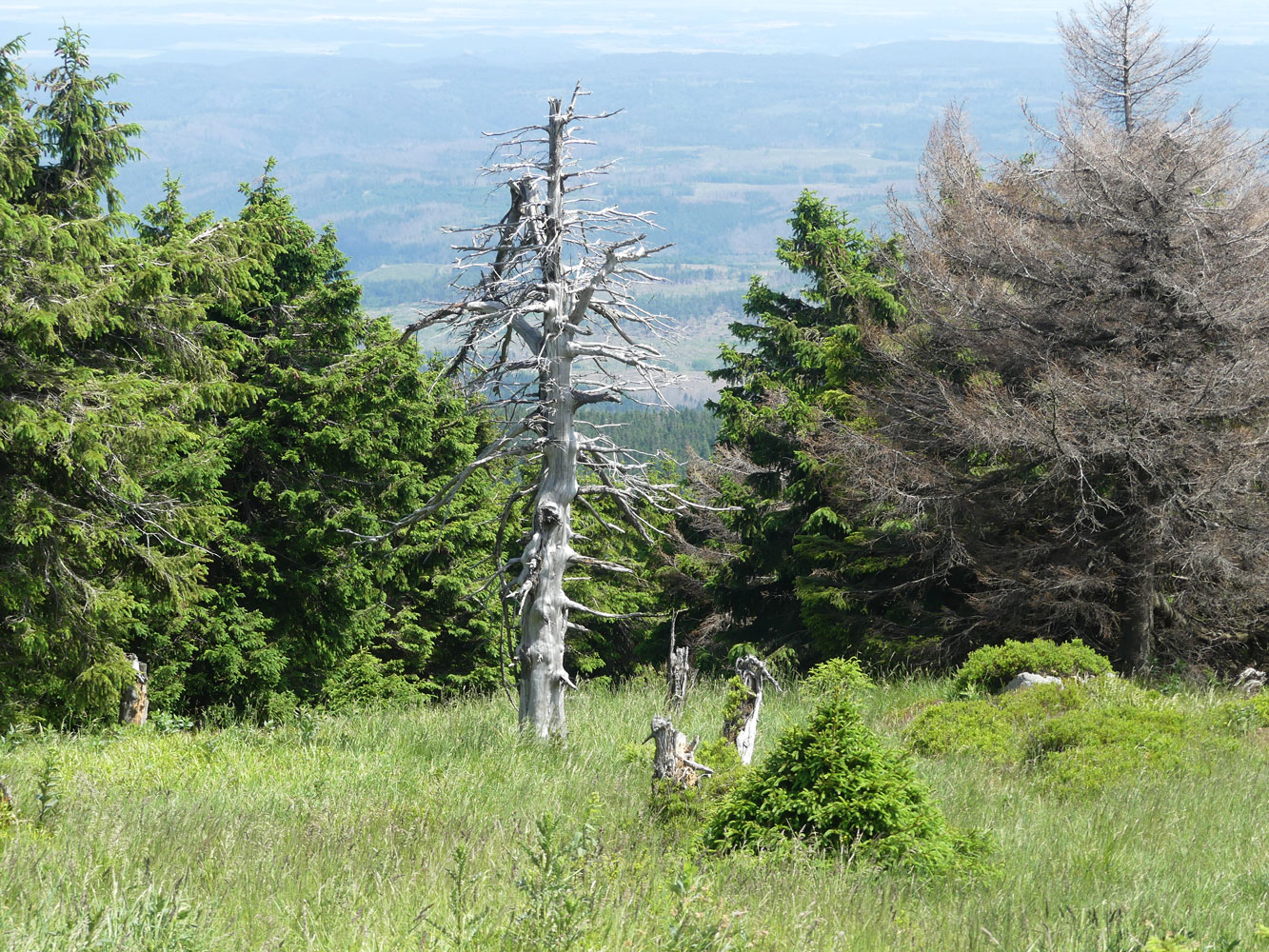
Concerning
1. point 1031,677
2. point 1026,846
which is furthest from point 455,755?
point 1031,677

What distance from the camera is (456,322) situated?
779 centimetres

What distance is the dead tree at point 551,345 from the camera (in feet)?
26.1

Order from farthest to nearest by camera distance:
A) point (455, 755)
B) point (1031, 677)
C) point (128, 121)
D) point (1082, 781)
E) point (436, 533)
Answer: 1. point (436, 533)
2. point (128, 121)
3. point (1031, 677)
4. point (455, 755)
5. point (1082, 781)

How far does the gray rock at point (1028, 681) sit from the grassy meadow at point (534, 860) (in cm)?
181

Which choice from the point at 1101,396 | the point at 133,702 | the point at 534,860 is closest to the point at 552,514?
the point at 534,860

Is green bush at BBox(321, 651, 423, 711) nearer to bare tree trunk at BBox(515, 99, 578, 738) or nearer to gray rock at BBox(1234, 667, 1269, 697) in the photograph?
bare tree trunk at BBox(515, 99, 578, 738)

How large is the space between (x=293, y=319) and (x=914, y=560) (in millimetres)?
11809

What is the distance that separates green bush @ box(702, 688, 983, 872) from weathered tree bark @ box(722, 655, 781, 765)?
1.45 m

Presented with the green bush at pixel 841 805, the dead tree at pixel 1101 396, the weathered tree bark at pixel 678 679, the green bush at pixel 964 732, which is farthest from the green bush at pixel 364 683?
the green bush at pixel 841 805

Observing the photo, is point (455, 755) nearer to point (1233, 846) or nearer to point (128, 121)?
point (1233, 846)

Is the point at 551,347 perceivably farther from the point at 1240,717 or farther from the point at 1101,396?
the point at 1101,396

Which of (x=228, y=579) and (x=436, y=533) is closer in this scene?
(x=228, y=579)

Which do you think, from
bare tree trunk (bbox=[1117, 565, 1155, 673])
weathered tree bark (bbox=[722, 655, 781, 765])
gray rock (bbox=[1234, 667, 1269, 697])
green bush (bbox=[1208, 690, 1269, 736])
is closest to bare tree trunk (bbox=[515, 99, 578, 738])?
weathered tree bark (bbox=[722, 655, 781, 765])

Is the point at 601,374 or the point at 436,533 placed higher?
the point at 601,374
